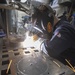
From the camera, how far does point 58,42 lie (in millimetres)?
1310

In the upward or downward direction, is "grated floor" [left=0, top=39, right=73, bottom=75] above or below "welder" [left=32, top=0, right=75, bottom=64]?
below

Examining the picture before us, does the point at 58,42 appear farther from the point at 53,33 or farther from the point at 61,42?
the point at 53,33

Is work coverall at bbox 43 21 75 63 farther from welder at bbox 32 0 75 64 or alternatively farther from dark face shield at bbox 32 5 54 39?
dark face shield at bbox 32 5 54 39

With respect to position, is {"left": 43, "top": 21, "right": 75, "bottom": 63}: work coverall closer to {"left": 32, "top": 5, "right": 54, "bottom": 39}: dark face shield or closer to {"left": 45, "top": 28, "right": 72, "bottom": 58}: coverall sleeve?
{"left": 45, "top": 28, "right": 72, "bottom": 58}: coverall sleeve

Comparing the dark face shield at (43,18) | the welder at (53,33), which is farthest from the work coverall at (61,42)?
the dark face shield at (43,18)

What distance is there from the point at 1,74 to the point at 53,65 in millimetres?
486

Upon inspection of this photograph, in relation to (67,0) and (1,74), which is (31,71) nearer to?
(1,74)

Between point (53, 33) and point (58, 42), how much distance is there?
188 mm

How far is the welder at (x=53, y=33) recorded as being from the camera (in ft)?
4.16

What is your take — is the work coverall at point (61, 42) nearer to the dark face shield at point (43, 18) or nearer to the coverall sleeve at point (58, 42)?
the coverall sleeve at point (58, 42)

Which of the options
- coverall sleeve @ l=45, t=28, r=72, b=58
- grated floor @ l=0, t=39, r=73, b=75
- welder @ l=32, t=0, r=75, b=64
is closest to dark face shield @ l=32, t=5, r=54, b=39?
welder @ l=32, t=0, r=75, b=64

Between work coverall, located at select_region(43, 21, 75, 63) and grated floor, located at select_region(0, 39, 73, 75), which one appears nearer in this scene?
grated floor, located at select_region(0, 39, 73, 75)

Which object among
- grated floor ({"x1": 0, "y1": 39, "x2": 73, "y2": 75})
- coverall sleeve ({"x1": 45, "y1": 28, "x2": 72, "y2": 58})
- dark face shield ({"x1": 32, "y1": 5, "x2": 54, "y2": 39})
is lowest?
grated floor ({"x1": 0, "y1": 39, "x2": 73, "y2": 75})

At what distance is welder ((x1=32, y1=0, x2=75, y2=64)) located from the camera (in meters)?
1.27
